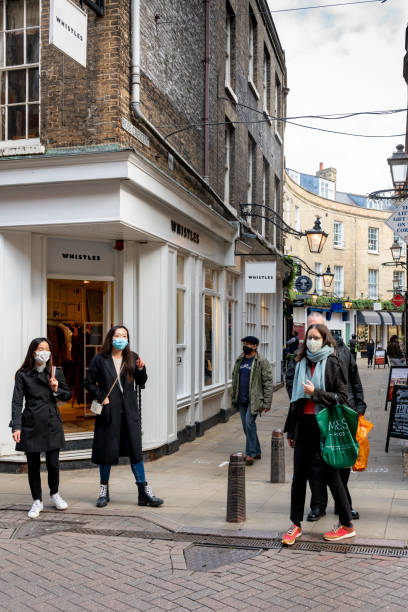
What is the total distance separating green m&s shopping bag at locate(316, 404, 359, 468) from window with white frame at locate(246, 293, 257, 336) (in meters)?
12.3

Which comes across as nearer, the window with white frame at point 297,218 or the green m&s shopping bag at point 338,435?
the green m&s shopping bag at point 338,435

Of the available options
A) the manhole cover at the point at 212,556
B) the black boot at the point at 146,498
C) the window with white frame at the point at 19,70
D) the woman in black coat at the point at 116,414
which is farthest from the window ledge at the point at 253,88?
the manhole cover at the point at 212,556

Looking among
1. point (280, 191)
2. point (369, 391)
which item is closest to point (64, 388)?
point (369, 391)

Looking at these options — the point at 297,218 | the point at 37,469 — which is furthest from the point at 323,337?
the point at 297,218

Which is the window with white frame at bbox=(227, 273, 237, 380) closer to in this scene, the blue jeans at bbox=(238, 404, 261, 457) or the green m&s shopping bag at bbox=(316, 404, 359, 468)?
the blue jeans at bbox=(238, 404, 261, 457)

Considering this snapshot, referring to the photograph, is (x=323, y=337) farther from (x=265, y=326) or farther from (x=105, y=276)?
(x=265, y=326)

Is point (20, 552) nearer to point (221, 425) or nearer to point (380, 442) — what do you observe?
point (380, 442)

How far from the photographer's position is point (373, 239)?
5112 centimetres

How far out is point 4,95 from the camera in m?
9.81

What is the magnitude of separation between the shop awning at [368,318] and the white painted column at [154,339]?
40.0 meters

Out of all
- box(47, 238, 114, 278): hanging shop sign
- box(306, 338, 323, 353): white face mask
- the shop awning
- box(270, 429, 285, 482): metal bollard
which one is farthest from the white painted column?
the shop awning

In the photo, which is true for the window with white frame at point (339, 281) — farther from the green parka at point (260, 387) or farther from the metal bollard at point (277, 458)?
the metal bollard at point (277, 458)

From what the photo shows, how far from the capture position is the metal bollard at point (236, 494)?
265 inches

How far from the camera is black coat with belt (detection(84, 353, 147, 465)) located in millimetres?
7309
